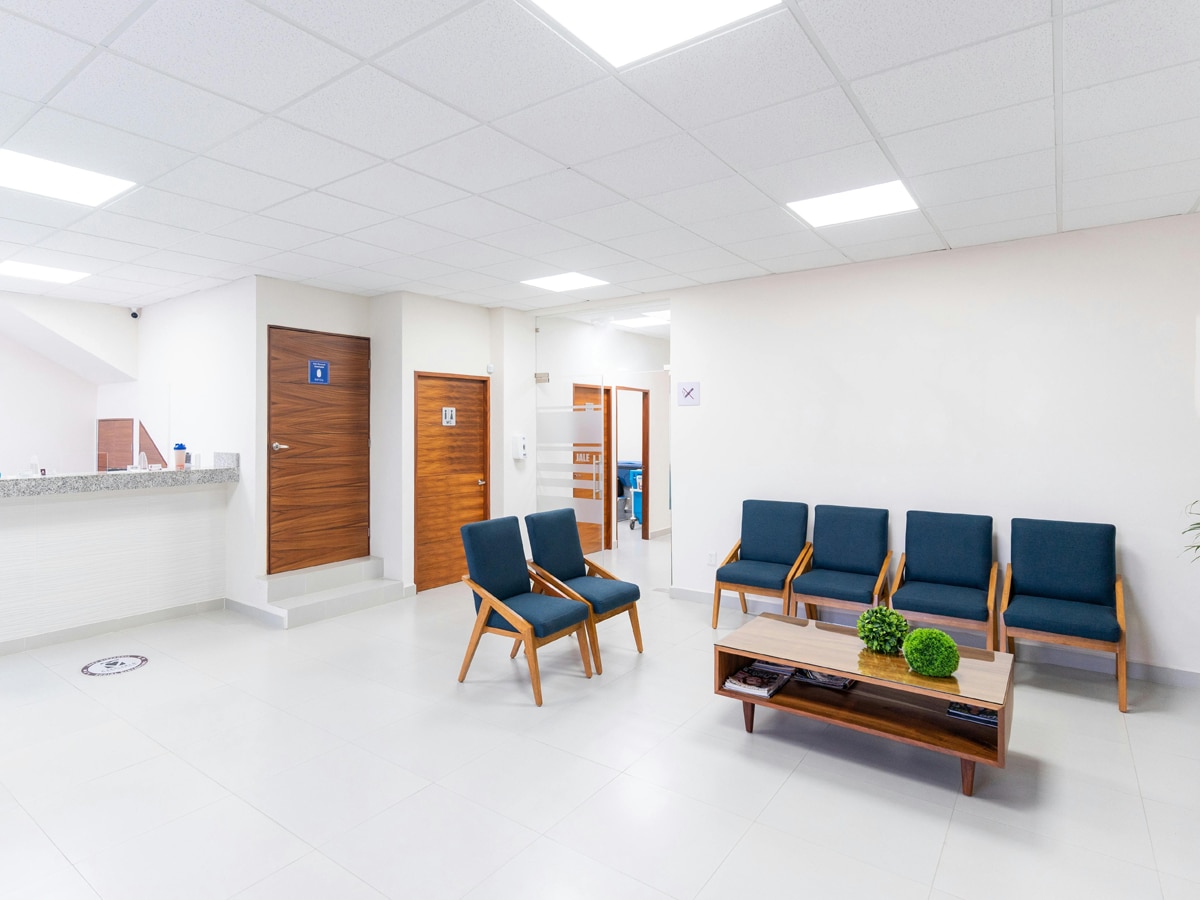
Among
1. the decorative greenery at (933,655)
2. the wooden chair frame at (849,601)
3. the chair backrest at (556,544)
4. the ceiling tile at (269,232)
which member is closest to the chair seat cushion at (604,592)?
the chair backrest at (556,544)

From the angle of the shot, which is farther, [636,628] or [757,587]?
[757,587]

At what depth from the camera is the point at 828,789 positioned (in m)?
2.91

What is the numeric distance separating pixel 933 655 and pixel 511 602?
244cm

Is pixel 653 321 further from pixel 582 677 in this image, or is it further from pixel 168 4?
pixel 168 4

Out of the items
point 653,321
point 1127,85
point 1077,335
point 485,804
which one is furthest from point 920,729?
point 653,321

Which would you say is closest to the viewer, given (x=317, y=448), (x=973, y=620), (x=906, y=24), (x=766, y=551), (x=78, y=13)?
(x=78, y=13)

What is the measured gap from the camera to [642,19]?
2129mm

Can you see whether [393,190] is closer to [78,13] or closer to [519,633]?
[78,13]

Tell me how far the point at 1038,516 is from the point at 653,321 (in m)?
4.78

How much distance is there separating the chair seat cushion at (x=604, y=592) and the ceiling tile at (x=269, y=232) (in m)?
2.94

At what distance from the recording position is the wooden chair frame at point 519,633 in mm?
3779

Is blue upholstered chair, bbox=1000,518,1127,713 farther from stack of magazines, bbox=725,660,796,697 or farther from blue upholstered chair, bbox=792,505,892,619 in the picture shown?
stack of magazines, bbox=725,660,796,697

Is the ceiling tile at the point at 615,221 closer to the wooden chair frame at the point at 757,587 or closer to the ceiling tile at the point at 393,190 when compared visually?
the ceiling tile at the point at 393,190

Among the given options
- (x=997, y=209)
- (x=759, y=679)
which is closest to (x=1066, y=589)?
(x=759, y=679)
